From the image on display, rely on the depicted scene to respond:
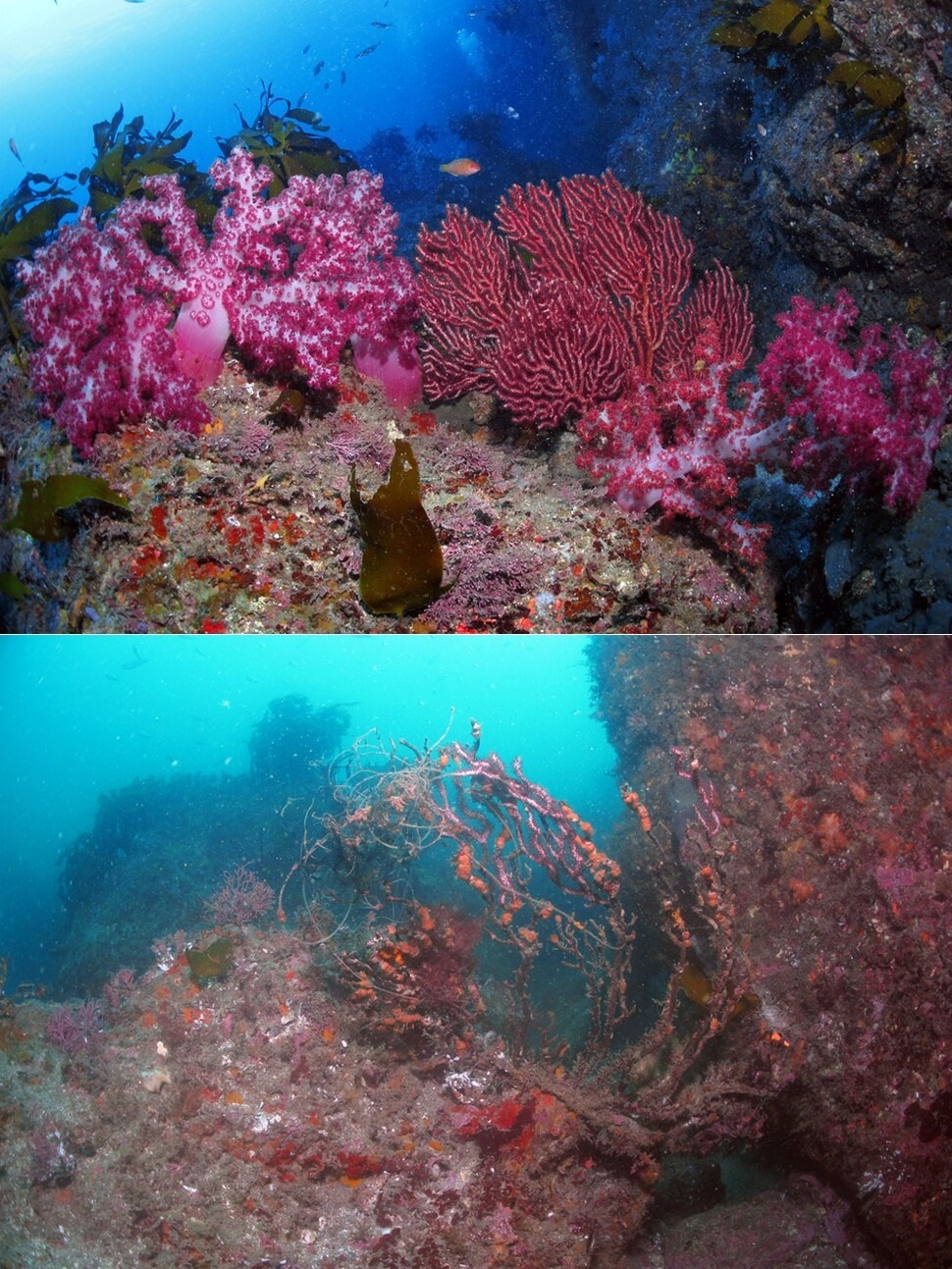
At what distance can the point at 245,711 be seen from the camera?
7.20ft

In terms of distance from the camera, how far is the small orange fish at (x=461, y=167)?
105 inches

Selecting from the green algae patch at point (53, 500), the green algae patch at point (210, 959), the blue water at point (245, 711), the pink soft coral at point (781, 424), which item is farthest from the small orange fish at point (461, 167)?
the green algae patch at point (210, 959)

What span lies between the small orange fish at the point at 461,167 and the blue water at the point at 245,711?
1.87m

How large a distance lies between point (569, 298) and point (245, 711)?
2.03 m

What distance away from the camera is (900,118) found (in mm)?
2758

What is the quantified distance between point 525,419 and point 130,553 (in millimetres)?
1621

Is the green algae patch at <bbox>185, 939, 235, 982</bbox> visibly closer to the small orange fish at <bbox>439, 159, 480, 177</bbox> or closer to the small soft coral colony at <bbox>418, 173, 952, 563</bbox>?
the small soft coral colony at <bbox>418, 173, 952, 563</bbox>

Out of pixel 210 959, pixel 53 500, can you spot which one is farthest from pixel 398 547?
pixel 210 959

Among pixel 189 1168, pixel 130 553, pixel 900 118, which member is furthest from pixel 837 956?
pixel 900 118

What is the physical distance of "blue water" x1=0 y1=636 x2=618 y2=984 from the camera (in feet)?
7.11

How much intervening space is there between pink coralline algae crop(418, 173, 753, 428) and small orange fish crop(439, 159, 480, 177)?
133 millimetres

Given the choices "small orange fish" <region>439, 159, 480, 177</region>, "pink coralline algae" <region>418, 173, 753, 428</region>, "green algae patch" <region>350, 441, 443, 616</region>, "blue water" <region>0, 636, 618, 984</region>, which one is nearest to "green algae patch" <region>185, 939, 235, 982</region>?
"blue water" <region>0, 636, 618, 984</region>

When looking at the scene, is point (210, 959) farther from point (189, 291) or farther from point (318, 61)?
point (318, 61)

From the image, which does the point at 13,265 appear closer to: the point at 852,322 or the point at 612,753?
the point at 612,753
